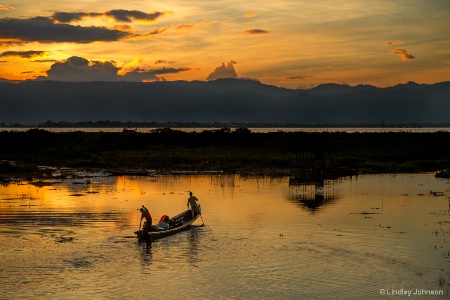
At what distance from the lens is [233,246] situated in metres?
32.4

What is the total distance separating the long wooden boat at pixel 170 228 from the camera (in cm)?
3363

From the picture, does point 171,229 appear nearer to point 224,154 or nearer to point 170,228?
point 170,228

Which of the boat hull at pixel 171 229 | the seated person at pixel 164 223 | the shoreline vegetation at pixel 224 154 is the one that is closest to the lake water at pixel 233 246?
the boat hull at pixel 171 229

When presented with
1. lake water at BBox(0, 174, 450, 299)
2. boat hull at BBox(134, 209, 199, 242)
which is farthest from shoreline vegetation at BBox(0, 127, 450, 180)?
boat hull at BBox(134, 209, 199, 242)

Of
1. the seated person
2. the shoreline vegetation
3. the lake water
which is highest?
→ the shoreline vegetation

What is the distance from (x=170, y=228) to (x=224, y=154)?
56.6 meters

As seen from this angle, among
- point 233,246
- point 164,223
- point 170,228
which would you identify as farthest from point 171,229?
point 233,246

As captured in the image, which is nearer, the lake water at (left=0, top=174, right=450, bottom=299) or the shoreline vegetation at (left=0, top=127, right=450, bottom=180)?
the lake water at (left=0, top=174, right=450, bottom=299)

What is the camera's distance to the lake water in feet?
81.8

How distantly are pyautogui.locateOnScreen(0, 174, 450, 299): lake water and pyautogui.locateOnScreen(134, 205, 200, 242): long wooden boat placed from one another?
0.52m

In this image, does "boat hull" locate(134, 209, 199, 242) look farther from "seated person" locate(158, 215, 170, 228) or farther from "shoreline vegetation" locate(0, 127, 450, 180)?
"shoreline vegetation" locate(0, 127, 450, 180)

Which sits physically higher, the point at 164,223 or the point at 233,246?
the point at 164,223

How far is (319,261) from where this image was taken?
2905cm

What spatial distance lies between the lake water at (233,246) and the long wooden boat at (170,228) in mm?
522
